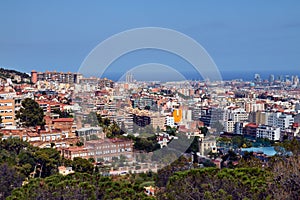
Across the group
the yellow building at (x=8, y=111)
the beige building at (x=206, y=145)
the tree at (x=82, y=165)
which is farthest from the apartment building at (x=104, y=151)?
the yellow building at (x=8, y=111)

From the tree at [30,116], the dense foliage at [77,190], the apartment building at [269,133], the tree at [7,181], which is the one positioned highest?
the tree at [30,116]

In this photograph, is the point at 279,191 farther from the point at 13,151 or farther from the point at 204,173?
the point at 13,151

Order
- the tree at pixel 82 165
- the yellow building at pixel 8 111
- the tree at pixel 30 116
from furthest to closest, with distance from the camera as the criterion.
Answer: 1. the yellow building at pixel 8 111
2. the tree at pixel 30 116
3. the tree at pixel 82 165

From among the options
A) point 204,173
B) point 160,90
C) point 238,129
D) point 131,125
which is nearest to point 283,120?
point 238,129

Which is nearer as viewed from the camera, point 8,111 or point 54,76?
point 8,111

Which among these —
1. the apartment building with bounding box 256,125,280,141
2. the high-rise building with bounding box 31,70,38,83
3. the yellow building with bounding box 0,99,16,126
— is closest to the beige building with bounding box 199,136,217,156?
the apartment building with bounding box 256,125,280,141

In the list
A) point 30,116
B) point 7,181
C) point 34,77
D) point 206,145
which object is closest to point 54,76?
point 34,77

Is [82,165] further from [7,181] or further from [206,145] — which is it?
[206,145]

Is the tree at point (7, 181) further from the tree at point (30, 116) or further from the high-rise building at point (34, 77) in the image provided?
the high-rise building at point (34, 77)
